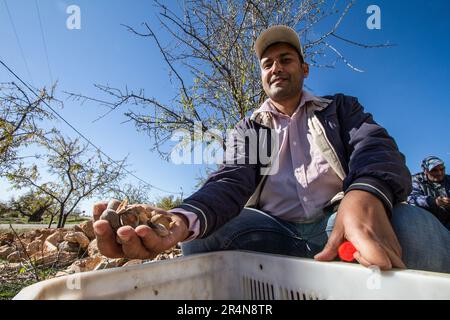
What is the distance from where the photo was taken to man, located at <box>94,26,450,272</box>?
82 centimetres

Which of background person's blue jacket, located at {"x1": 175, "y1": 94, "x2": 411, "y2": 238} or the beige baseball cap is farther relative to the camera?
the beige baseball cap

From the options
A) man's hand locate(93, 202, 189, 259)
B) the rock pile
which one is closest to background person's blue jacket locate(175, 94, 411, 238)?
man's hand locate(93, 202, 189, 259)

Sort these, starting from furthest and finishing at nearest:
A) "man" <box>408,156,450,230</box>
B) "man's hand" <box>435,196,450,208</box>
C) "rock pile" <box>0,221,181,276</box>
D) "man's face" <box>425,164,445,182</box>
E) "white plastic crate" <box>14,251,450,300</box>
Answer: "man's face" <box>425,164,445,182</box>, "man" <box>408,156,450,230</box>, "man's hand" <box>435,196,450,208</box>, "rock pile" <box>0,221,181,276</box>, "white plastic crate" <box>14,251,450,300</box>

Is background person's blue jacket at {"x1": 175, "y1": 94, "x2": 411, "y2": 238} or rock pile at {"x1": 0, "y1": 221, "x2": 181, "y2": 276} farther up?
background person's blue jacket at {"x1": 175, "y1": 94, "x2": 411, "y2": 238}

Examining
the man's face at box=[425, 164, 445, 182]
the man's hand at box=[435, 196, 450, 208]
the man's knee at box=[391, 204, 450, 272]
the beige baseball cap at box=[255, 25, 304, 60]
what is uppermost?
the beige baseball cap at box=[255, 25, 304, 60]

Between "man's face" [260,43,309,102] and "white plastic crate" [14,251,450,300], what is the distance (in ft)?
3.33

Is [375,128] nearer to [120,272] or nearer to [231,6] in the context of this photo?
[120,272]

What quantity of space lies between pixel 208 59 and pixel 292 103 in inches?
104

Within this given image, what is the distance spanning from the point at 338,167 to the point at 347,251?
648 mm

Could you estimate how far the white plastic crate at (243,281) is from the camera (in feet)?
1.98

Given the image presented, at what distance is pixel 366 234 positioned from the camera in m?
0.76

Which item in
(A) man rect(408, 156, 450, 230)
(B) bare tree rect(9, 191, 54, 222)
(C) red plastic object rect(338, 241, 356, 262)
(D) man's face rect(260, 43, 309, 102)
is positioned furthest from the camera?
(B) bare tree rect(9, 191, 54, 222)

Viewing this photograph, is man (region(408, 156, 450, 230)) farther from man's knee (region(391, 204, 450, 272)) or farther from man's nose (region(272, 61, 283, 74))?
man's knee (region(391, 204, 450, 272))
